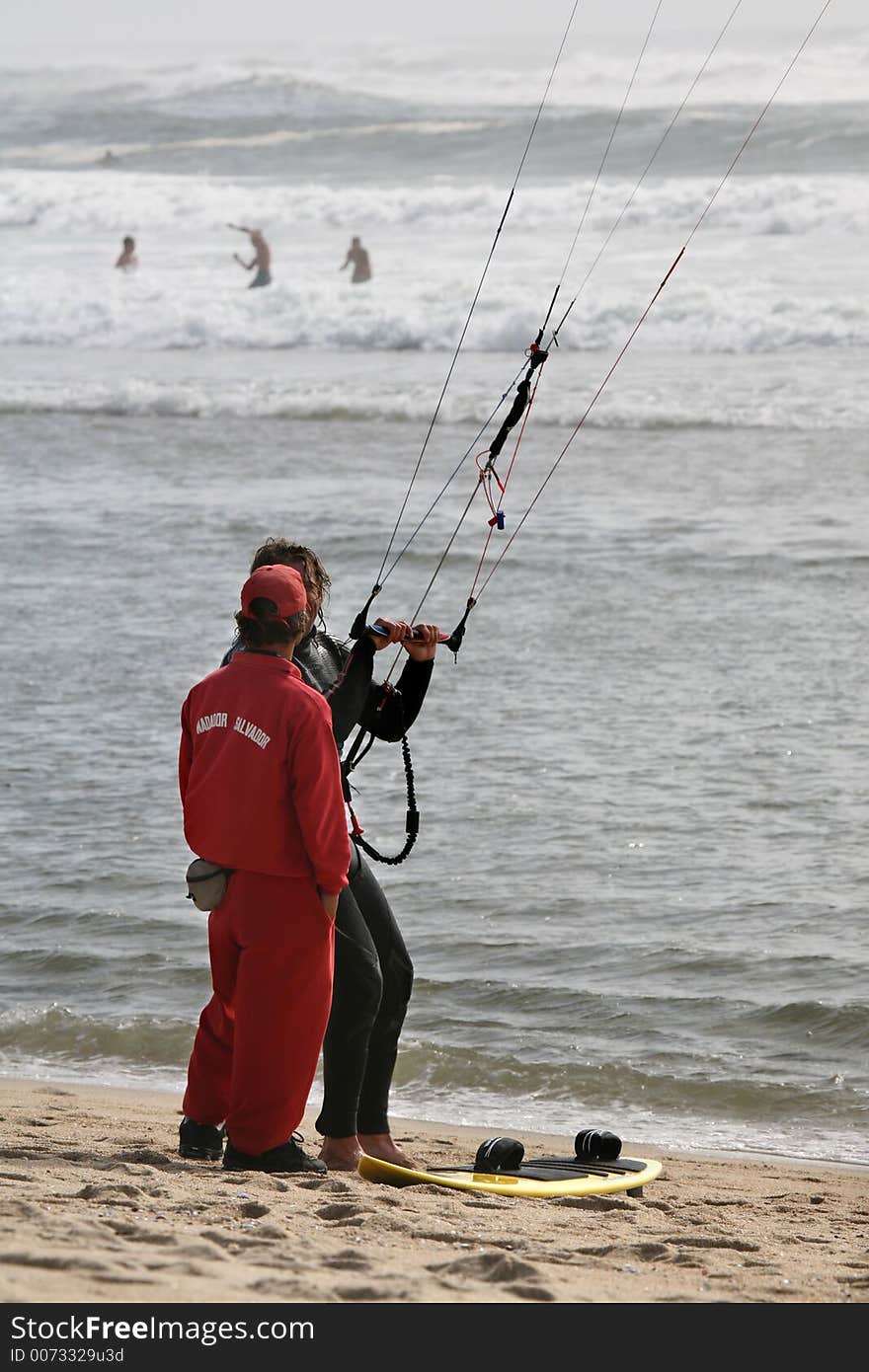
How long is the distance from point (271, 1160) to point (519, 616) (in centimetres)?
702

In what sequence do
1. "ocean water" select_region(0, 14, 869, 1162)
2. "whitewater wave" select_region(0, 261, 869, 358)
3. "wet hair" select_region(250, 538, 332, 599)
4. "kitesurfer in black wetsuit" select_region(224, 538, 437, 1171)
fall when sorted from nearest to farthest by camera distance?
"wet hair" select_region(250, 538, 332, 599)
"kitesurfer in black wetsuit" select_region(224, 538, 437, 1171)
"ocean water" select_region(0, 14, 869, 1162)
"whitewater wave" select_region(0, 261, 869, 358)

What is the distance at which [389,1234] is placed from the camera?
3.67 metres

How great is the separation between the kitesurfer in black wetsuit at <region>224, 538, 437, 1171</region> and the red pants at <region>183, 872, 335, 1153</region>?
0.51ft

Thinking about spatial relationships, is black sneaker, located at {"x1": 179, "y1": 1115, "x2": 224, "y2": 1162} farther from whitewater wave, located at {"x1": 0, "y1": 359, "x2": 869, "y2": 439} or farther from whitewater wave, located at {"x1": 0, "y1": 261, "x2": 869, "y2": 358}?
whitewater wave, located at {"x1": 0, "y1": 261, "x2": 869, "y2": 358}

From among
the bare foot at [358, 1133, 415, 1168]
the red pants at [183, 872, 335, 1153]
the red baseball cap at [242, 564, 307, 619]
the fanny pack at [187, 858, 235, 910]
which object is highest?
the red baseball cap at [242, 564, 307, 619]

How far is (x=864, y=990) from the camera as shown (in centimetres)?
604

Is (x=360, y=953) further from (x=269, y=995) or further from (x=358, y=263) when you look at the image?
(x=358, y=263)

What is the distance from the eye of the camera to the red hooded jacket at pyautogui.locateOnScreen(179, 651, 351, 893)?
4.00m

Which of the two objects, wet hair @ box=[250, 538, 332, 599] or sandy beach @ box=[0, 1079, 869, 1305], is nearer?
sandy beach @ box=[0, 1079, 869, 1305]

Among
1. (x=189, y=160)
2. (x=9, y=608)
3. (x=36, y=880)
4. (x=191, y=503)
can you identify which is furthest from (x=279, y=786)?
(x=189, y=160)

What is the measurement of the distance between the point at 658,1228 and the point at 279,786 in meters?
1.28

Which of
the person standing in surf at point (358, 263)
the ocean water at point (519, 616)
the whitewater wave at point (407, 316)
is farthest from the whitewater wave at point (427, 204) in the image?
the whitewater wave at point (407, 316)

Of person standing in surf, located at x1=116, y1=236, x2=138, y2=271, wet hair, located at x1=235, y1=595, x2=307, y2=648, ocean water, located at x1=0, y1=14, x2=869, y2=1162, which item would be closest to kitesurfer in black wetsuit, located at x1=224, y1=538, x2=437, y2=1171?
wet hair, located at x1=235, y1=595, x2=307, y2=648
